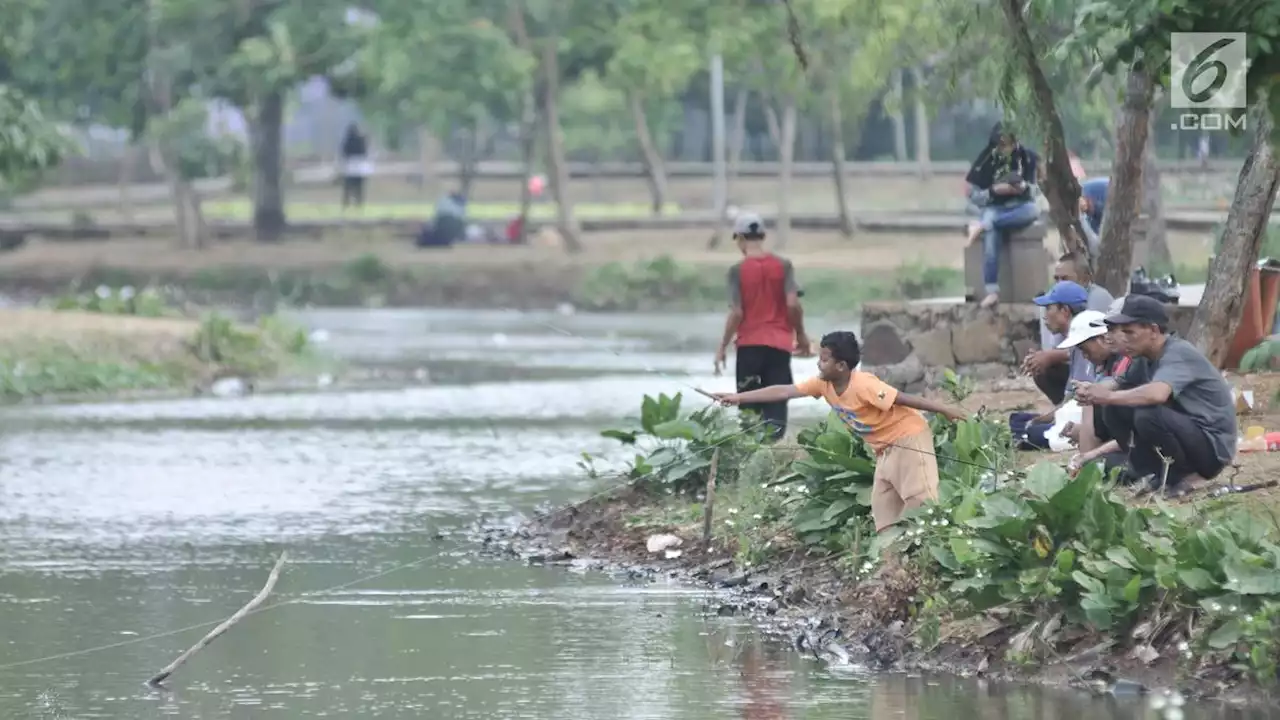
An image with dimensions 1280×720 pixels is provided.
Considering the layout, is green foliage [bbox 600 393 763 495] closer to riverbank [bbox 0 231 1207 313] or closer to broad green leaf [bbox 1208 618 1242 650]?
broad green leaf [bbox 1208 618 1242 650]

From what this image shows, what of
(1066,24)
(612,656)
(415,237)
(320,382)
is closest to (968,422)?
(612,656)

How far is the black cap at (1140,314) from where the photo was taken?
39.2 feet

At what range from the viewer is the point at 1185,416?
11906mm

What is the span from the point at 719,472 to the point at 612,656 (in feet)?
12.3

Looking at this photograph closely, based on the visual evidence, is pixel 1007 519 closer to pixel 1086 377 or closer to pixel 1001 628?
pixel 1001 628

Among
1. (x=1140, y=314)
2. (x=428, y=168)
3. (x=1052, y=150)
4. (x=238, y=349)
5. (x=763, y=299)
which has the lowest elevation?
(x=238, y=349)

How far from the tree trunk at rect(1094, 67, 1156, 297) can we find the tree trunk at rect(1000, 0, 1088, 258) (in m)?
0.21

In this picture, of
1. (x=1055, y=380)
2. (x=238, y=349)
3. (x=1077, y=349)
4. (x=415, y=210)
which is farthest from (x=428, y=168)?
(x=1077, y=349)

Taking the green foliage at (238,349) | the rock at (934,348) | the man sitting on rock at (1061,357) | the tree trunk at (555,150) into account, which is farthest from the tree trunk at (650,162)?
the man sitting on rock at (1061,357)

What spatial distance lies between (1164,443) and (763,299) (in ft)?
15.0

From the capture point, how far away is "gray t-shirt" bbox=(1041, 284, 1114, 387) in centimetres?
1402

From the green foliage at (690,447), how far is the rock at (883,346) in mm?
4292

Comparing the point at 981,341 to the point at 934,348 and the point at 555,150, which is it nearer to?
the point at 934,348

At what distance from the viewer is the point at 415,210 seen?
58625 millimetres
